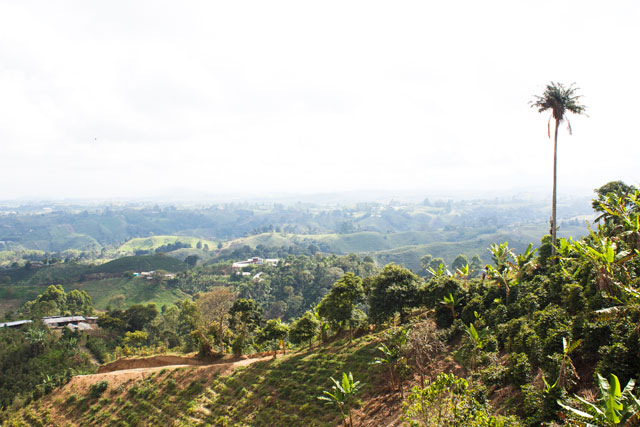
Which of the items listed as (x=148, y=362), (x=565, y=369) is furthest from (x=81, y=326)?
(x=565, y=369)

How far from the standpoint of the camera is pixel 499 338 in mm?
20391

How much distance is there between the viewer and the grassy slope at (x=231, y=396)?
926 inches

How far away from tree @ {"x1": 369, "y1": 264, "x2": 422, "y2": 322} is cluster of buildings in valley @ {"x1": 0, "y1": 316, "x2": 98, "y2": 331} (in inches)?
2108

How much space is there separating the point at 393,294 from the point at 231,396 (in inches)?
629

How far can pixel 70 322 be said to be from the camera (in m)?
63.6

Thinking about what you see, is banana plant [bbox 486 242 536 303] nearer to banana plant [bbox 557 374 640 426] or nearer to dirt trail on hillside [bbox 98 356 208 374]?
banana plant [bbox 557 374 640 426]

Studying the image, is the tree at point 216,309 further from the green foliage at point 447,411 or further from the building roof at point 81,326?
the building roof at point 81,326

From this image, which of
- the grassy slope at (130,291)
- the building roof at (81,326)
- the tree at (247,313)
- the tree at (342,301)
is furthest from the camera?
the grassy slope at (130,291)

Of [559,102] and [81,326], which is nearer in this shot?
[559,102]

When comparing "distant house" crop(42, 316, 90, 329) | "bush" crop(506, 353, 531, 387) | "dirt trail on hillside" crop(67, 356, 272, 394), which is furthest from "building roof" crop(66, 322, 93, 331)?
"bush" crop(506, 353, 531, 387)

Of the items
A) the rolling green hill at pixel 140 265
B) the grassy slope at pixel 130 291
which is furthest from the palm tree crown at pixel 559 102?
the rolling green hill at pixel 140 265

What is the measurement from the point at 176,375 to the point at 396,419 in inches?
888

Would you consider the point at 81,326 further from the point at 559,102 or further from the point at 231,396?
the point at 559,102

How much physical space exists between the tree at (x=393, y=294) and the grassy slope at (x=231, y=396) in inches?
99.9
